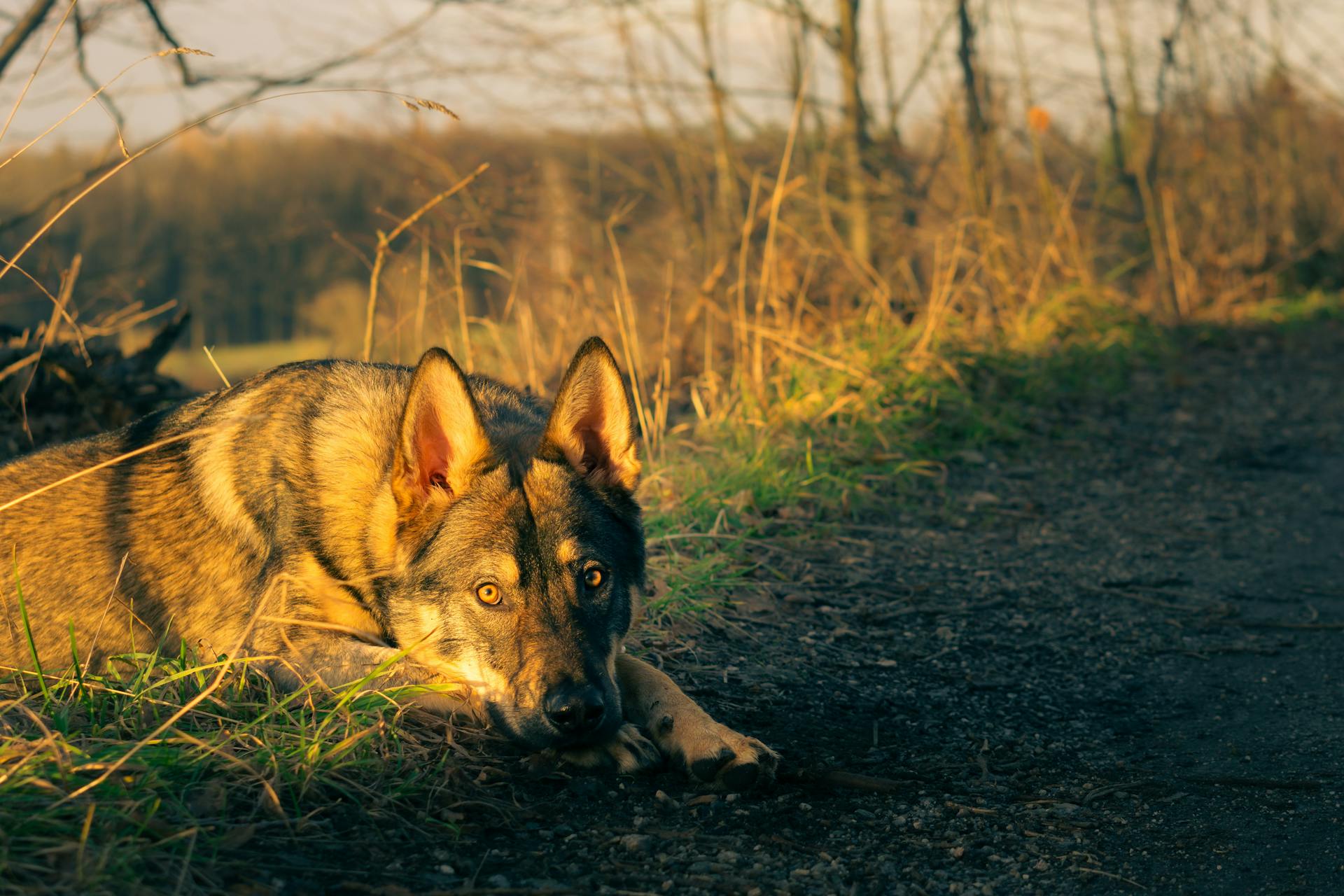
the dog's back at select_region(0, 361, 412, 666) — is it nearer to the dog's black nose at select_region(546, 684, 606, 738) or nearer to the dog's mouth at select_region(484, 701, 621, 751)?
the dog's mouth at select_region(484, 701, 621, 751)

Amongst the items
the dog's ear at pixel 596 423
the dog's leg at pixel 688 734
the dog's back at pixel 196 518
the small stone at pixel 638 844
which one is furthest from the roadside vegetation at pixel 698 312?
the dog's ear at pixel 596 423

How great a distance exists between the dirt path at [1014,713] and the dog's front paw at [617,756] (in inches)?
2.1

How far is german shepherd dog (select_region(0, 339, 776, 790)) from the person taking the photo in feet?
10.3

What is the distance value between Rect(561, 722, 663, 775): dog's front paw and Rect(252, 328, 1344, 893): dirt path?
0.17ft

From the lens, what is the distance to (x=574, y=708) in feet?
9.61

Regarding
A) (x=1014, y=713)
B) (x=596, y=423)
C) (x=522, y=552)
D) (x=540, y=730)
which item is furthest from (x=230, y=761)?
(x=1014, y=713)

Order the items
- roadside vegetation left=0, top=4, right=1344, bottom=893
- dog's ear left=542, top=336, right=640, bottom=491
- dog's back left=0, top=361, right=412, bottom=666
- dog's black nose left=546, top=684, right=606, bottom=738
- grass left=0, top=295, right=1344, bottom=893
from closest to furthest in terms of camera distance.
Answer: grass left=0, top=295, right=1344, bottom=893, roadside vegetation left=0, top=4, right=1344, bottom=893, dog's black nose left=546, top=684, right=606, bottom=738, dog's ear left=542, top=336, right=640, bottom=491, dog's back left=0, top=361, right=412, bottom=666

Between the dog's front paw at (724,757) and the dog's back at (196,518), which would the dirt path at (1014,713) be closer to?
the dog's front paw at (724,757)

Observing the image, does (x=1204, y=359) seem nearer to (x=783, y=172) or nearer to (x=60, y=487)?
(x=783, y=172)

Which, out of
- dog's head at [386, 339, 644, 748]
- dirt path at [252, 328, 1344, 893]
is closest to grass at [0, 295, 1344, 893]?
dirt path at [252, 328, 1344, 893]

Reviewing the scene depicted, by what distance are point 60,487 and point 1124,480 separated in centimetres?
634

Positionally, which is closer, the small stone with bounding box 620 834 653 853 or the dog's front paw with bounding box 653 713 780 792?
the small stone with bounding box 620 834 653 853

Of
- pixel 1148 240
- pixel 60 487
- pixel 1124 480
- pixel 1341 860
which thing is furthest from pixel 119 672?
pixel 1148 240

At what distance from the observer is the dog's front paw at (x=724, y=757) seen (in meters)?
3.06
